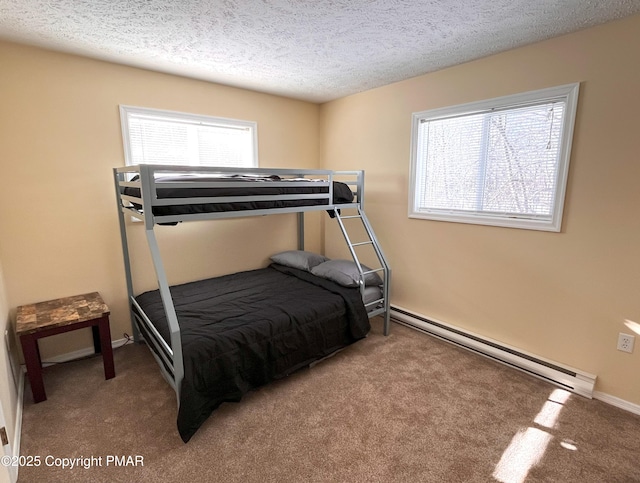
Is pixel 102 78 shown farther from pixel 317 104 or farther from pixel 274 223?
pixel 317 104

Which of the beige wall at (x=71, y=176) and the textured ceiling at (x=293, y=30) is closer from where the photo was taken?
the textured ceiling at (x=293, y=30)

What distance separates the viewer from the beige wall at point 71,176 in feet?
7.47

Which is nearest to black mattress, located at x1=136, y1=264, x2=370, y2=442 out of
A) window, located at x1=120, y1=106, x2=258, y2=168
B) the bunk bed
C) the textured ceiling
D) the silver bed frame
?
the bunk bed

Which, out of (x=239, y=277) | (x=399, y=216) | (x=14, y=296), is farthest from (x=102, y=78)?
(x=399, y=216)

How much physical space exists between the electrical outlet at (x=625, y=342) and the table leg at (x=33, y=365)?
375 cm

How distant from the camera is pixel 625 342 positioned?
2.05 m

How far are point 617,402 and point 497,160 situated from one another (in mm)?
1827

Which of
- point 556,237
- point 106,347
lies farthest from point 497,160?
point 106,347

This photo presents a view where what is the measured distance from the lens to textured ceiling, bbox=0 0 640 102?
1.74 metres

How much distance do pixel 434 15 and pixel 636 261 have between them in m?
1.91

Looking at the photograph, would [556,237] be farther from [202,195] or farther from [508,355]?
[202,195]

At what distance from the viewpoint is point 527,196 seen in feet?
7.88

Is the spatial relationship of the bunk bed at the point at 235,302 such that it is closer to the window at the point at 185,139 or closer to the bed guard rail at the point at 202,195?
the bed guard rail at the point at 202,195
